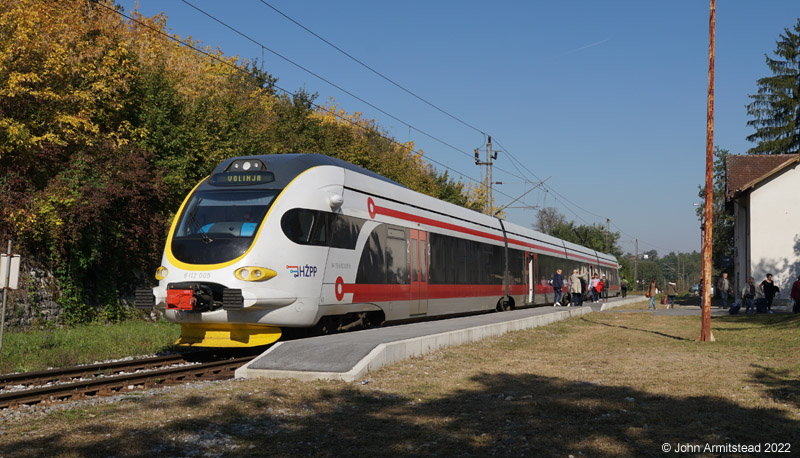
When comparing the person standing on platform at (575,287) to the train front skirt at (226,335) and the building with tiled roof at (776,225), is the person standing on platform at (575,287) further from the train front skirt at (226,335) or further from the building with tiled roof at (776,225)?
the train front skirt at (226,335)

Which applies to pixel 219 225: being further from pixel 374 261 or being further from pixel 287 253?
pixel 374 261

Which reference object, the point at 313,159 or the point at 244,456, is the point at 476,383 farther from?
the point at 313,159

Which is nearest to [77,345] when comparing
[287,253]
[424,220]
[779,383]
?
[287,253]

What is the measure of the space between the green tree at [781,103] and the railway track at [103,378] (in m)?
49.8

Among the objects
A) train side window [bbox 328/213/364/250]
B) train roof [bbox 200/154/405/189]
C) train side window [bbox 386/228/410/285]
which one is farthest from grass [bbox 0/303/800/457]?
train roof [bbox 200/154/405/189]

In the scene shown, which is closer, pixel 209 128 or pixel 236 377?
pixel 236 377

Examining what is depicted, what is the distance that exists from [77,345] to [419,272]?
7.82 m

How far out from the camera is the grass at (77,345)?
42.4 ft

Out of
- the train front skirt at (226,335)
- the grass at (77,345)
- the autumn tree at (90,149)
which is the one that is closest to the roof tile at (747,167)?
the autumn tree at (90,149)

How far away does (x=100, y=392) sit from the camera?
32.4ft

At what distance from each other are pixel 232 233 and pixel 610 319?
58.6 feet

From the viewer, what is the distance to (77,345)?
49.0ft

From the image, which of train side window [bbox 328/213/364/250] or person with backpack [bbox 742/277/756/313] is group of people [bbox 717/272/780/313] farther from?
train side window [bbox 328/213/364/250]

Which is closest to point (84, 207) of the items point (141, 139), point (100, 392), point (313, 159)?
point (141, 139)
